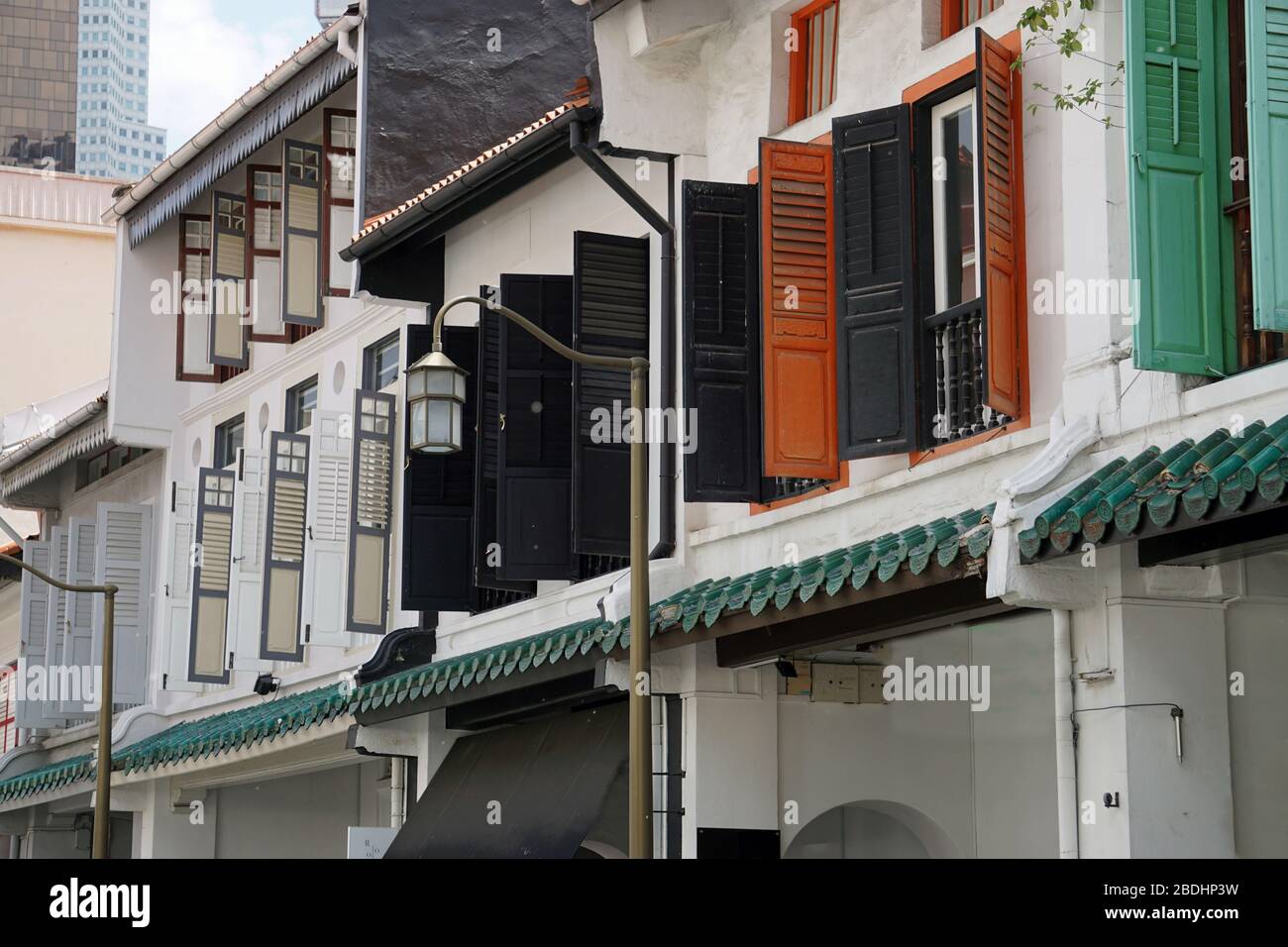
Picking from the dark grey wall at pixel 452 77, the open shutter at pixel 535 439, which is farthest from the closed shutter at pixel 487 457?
the dark grey wall at pixel 452 77

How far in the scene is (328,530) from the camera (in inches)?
773

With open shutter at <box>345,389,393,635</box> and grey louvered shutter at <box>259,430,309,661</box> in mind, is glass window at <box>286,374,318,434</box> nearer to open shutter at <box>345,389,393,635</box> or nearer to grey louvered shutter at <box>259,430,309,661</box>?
grey louvered shutter at <box>259,430,309,661</box>

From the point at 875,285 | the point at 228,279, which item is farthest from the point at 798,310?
the point at 228,279

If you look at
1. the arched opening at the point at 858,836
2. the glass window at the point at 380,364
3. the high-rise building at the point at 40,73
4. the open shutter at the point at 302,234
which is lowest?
the arched opening at the point at 858,836

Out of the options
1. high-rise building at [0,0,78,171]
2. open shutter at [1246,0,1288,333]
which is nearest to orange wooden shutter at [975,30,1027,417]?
open shutter at [1246,0,1288,333]

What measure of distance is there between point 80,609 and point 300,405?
17.2 feet

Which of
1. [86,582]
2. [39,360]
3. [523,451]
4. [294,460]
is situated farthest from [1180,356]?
[39,360]

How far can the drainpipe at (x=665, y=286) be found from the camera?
1491 centimetres

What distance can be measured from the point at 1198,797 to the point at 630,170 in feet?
23.2

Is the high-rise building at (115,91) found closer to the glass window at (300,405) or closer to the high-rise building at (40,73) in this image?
the high-rise building at (40,73)

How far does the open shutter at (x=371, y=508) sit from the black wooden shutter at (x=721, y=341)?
19.1 feet

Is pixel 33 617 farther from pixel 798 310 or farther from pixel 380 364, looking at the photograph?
pixel 798 310

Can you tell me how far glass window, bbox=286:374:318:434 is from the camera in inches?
883

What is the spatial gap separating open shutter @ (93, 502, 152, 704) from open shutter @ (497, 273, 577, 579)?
420 inches
